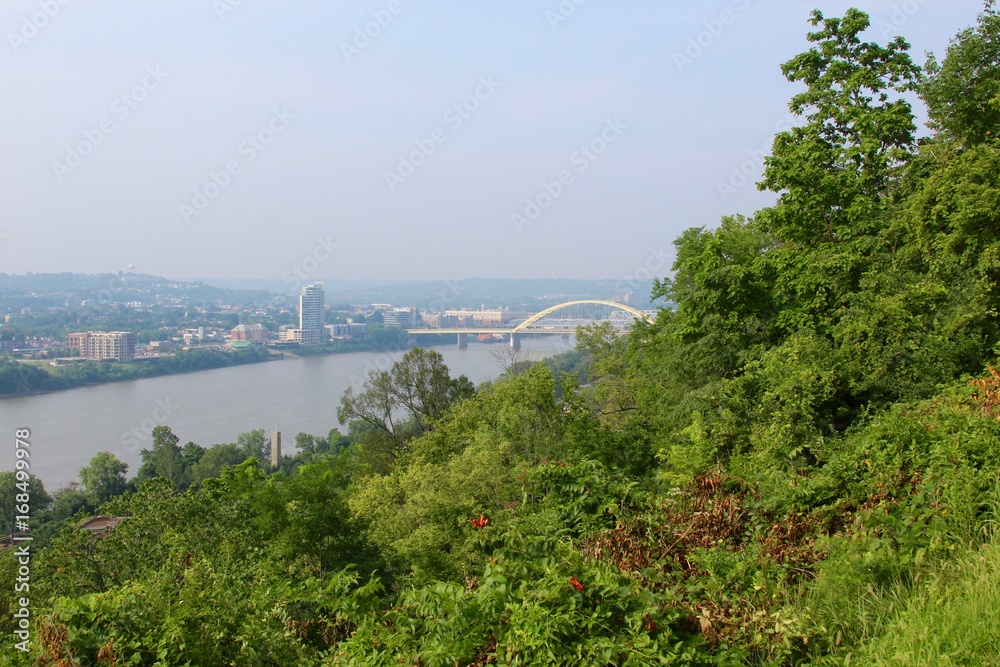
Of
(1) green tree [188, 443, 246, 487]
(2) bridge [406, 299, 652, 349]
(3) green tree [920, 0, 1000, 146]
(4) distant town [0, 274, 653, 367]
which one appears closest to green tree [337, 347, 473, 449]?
(1) green tree [188, 443, 246, 487]

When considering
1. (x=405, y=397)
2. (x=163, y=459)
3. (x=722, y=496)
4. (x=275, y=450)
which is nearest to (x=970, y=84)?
(x=722, y=496)

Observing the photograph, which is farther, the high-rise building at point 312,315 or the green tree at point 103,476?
the high-rise building at point 312,315

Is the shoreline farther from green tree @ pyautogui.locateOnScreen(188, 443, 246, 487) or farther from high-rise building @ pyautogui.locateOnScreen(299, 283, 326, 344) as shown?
green tree @ pyautogui.locateOnScreen(188, 443, 246, 487)

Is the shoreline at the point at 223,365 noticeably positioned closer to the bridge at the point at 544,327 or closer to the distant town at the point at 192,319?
the distant town at the point at 192,319

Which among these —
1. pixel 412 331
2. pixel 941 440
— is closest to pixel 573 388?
pixel 941 440

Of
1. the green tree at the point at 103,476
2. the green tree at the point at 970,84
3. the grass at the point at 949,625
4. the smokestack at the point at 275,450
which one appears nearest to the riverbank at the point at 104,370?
the green tree at the point at 103,476

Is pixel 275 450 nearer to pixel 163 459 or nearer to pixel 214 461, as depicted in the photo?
pixel 214 461
